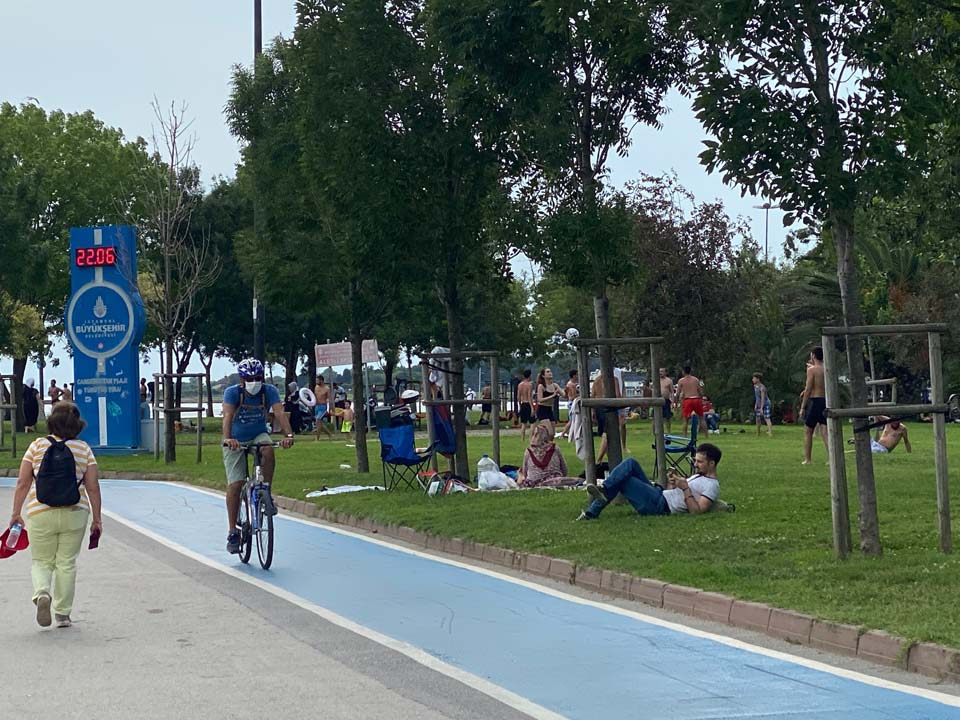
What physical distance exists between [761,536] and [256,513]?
4.51 m

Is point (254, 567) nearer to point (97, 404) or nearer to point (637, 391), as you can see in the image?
point (97, 404)

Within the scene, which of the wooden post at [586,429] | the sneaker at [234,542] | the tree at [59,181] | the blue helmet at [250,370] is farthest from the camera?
the tree at [59,181]

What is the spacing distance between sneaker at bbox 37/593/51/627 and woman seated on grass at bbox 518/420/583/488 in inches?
390

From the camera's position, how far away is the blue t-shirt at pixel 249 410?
1340cm

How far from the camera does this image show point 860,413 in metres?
11.3

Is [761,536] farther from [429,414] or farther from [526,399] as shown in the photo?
[526,399]

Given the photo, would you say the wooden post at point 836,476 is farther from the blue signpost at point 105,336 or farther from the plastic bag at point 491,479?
the blue signpost at point 105,336

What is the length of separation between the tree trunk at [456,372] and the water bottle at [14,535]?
10390mm

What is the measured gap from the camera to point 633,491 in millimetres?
15023

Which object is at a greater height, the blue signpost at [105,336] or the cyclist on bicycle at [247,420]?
the blue signpost at [105,336]

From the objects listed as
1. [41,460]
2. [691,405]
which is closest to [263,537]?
[41,460]

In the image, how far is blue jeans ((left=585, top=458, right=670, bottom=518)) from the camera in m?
14.9

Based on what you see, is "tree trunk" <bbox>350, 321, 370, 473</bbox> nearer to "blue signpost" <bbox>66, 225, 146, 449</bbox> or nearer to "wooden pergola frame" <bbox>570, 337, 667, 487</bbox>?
"wooden pergola frame" <bbox>570, 337, 667, 487</bbox>

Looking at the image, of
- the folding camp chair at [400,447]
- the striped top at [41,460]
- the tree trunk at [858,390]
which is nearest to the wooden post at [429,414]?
the folding camp chair at [400,447]
